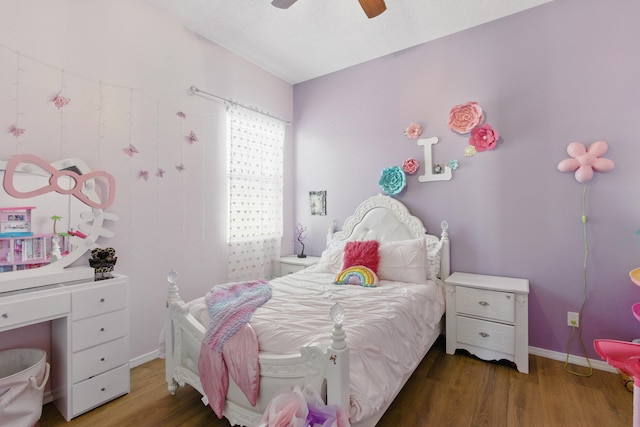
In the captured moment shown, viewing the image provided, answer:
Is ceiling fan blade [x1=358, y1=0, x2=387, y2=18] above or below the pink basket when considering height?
above

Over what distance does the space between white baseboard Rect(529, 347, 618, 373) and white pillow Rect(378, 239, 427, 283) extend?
3.55 feet

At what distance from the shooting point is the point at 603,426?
166 cm

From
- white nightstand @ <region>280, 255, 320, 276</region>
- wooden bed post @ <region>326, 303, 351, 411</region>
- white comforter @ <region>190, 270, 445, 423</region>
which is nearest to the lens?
wooden bed post @ <region>326, 303, 351, 411</region>

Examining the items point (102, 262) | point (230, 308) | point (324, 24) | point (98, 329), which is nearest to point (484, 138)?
point (324, 24)

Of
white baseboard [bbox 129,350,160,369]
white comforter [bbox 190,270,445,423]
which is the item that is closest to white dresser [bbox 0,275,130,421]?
white baseboard [bbox 129,350,160,369]

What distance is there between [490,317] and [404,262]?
0.75 meters

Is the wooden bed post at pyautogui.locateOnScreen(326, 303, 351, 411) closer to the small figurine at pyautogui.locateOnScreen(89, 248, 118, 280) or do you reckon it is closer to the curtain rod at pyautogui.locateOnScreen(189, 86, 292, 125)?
the small figurine at pyautogui.locateOnScreen(89, 248, 118, 280)

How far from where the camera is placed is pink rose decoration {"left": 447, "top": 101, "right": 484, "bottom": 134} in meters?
2.63

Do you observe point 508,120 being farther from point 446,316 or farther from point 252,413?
point 252,413

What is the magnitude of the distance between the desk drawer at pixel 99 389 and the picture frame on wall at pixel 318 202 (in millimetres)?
2345

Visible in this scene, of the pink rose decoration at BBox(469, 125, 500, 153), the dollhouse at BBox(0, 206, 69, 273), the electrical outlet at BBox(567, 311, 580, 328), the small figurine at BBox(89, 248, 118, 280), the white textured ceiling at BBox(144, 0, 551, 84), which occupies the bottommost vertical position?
the electrical outlet at BBox(567, 311, 580, 328)

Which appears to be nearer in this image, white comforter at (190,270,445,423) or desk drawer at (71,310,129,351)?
white comforter at (190,270,445,423)

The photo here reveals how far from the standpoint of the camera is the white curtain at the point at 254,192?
3119 mm

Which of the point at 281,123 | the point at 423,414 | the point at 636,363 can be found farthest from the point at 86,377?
the point at 281,123
